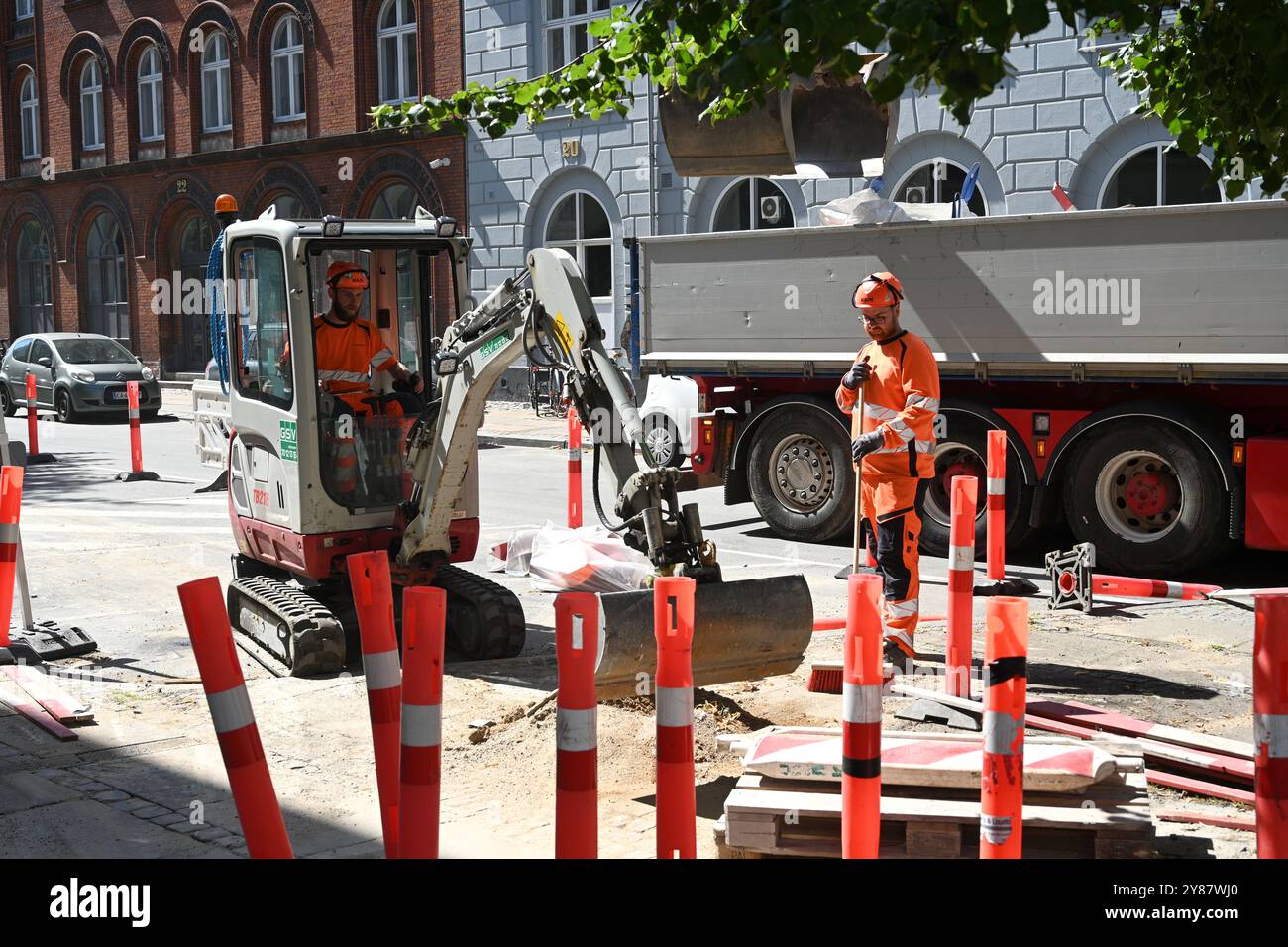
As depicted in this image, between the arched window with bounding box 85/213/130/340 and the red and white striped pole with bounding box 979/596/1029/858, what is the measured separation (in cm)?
3694

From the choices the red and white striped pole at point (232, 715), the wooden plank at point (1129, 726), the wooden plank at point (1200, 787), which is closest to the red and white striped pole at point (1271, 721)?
the wooden plank at point (1200, 787)

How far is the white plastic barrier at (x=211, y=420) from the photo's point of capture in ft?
33.9

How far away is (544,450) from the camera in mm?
21969

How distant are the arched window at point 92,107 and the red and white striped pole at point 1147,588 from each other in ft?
114

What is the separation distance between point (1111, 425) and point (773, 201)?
13.0 meters

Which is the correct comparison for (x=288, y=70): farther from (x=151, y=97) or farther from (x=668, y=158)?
(x=668, y=158)

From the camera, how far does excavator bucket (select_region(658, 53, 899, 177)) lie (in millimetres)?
6984

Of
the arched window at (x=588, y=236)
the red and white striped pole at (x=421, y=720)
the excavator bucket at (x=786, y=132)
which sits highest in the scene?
the arched window at (x=588, y=236)

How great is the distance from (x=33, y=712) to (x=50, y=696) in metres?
0.18

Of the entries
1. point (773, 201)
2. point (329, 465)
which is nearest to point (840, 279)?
point (329, 465)

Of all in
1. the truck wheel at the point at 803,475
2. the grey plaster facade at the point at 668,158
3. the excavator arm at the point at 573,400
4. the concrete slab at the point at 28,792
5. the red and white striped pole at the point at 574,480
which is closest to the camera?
the concrete slab at the point at 28,792

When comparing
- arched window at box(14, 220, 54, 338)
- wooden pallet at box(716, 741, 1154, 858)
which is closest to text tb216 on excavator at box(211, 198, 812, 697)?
wooden pallet at box(716, 741, 1154, 858)

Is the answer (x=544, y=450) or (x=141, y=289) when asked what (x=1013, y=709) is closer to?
(x=544, y=450)

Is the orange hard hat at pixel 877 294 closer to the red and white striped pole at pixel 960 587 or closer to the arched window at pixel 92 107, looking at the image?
the red and white striped pole at pixel 960 587
